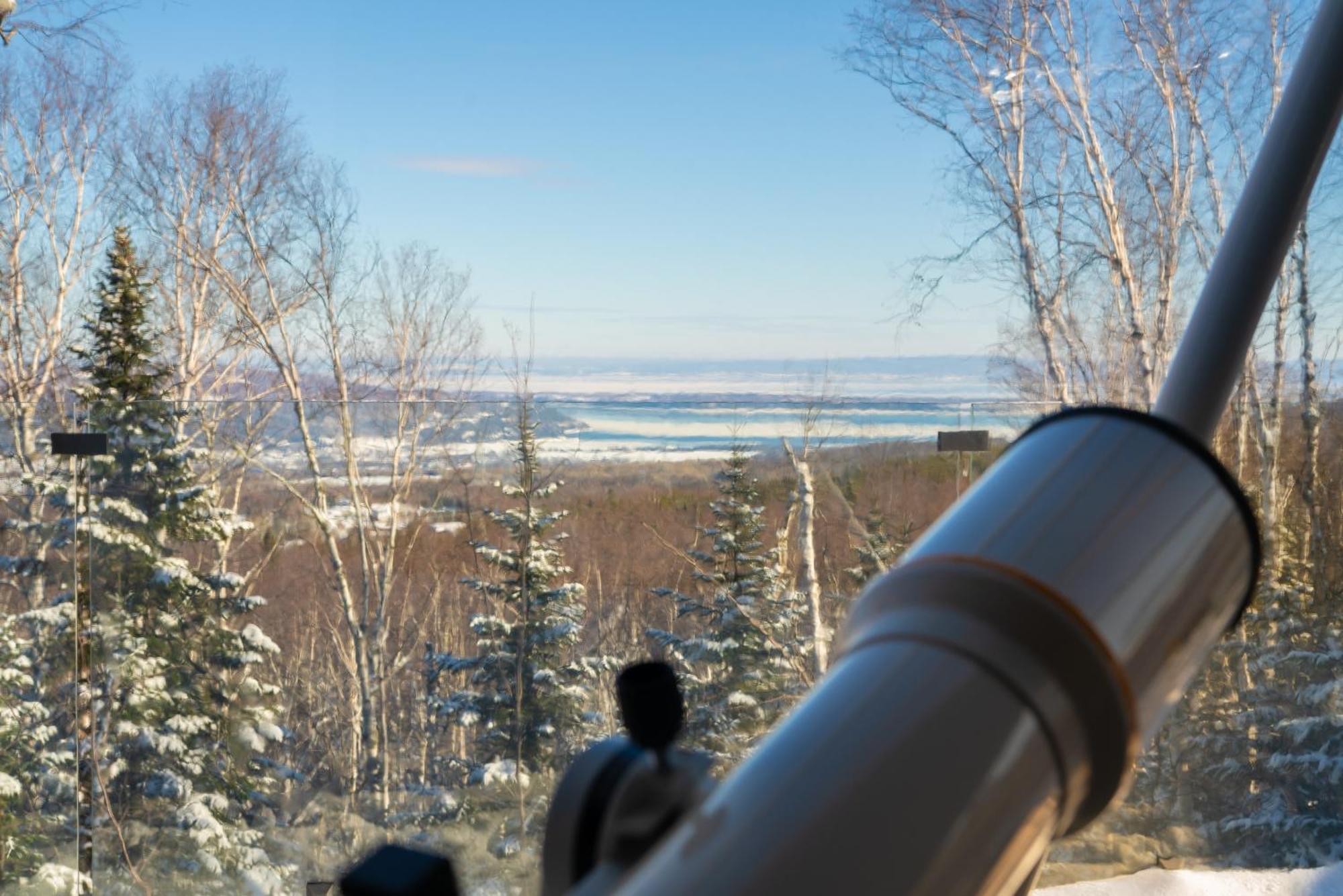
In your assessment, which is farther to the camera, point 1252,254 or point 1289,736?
point 1289,736

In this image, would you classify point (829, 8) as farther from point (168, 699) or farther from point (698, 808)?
point (698, 808)

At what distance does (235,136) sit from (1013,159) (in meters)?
4.82

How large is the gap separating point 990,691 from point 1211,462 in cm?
5

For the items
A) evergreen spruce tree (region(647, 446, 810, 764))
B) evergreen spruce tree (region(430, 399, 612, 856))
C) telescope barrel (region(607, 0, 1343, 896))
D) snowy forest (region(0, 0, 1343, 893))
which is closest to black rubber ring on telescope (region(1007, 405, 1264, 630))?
telescope barrel (region(607, 0, 1343, 896))

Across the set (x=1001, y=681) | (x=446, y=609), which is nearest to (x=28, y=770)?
(x=446, y=609)

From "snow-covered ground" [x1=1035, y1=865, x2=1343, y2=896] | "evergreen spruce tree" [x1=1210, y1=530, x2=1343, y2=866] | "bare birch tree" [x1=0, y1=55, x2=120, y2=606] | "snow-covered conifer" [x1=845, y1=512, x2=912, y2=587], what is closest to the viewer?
"snow-covered ground" [x1=1035, y1=865, x2=1343, y2=896]

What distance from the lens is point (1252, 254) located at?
181mm

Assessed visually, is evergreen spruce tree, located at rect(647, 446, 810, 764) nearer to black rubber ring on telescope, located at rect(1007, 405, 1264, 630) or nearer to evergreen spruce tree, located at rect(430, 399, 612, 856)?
evergreen spruce tree, located at rect(430, 399, 612, 856)

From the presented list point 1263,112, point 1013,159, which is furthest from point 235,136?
point 1263,112

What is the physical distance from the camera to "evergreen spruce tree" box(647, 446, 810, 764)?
3.39 m

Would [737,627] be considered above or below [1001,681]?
below

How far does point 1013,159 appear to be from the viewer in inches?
231

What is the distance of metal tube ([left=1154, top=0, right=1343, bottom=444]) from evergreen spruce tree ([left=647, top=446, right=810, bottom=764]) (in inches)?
124

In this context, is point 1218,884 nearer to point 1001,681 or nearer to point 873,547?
point 873,547
